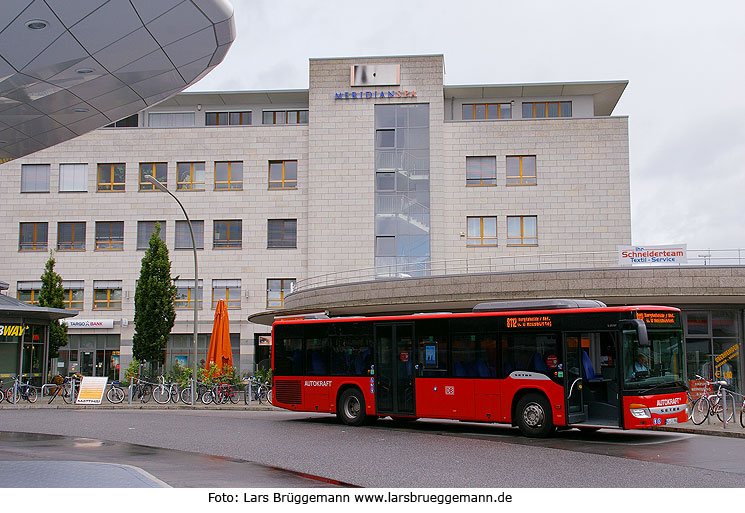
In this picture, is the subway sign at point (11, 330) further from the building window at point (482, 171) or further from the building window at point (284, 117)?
the building window at point (482, 171)

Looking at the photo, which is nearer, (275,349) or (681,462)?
(681,462)

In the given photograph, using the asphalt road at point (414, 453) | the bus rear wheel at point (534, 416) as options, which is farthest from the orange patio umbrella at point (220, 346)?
the bus rear wheel at point (534, 416)

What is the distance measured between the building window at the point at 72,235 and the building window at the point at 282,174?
11481mm

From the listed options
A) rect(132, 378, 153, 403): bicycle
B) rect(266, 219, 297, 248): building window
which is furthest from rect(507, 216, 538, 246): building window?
rect(132, 378, 153, 403): bicycle

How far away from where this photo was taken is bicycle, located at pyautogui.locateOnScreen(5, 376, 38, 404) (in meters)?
29.4

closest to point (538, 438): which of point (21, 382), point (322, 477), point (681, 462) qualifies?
point (681, 462)

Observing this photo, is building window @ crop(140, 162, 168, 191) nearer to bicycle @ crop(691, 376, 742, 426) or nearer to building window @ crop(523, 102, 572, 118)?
building window @ crop(523, 102, 572, 118)

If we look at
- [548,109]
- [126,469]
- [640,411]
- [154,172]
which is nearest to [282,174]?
[154,172]

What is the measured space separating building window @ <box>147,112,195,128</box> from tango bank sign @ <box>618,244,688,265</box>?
30.3 meters

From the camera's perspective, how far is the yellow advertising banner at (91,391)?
93.2 feet

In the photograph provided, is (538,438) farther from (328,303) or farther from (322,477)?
(328,303)

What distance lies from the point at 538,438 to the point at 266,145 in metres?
33.6

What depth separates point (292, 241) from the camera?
46.3m

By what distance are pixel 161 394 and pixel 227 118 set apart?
24053 mm
